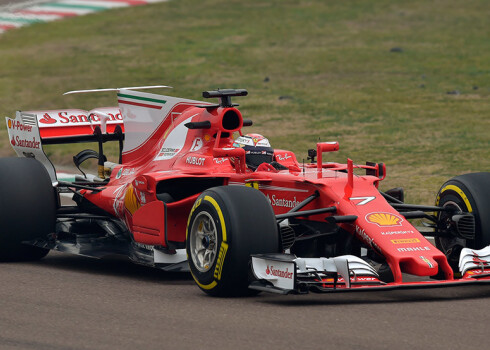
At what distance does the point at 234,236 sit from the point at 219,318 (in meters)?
0.81

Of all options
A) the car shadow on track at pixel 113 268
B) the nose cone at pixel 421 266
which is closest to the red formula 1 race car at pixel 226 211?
the nose cone at pixel 421 266

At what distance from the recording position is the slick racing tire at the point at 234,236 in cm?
824

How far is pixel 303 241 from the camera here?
363 inches

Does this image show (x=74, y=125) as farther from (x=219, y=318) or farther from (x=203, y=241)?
(x=219, y=318)

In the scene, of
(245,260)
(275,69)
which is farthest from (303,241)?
(275,69)

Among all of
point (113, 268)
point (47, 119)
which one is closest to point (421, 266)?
point (113, 268)

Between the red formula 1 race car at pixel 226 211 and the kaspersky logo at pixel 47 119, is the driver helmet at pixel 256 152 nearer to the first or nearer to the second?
the red formula 1 race car at pixel 226 211

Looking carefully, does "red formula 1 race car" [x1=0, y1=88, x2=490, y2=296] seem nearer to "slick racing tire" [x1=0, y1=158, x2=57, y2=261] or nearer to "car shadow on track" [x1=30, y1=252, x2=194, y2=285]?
"slick racing tire" [x1=0, y1=158, x2=57, y2=261]

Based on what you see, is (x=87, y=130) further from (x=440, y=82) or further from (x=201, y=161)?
(x=440, y=82)

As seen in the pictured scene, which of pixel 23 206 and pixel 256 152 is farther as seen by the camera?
pixel 23 206

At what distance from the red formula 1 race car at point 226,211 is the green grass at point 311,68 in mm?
4990

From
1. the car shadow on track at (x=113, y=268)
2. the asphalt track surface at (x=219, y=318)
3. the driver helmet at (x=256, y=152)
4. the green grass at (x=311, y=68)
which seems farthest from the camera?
the green grass at (x=311, y=68)

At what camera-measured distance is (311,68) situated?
32094 millimetres

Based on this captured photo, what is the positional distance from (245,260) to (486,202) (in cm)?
242
